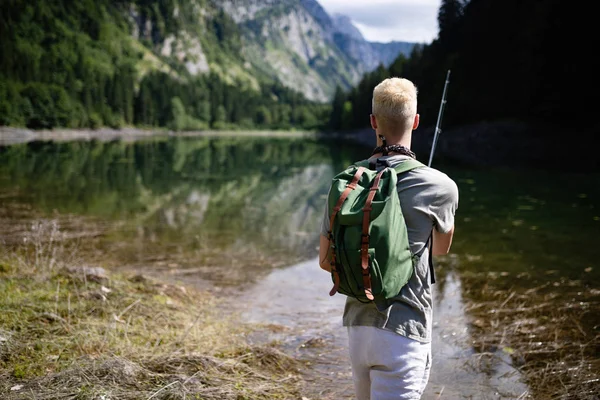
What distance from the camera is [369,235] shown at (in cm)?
260

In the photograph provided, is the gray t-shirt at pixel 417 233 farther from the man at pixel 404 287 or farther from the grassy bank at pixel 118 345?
the grassy bank at pixel 118 345

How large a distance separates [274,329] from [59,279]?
127 inches

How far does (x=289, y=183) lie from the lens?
90.8 ft

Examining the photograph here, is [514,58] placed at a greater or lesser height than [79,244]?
greater

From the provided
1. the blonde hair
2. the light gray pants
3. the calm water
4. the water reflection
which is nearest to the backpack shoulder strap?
the blonde hair

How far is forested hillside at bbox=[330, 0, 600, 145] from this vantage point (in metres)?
36.7

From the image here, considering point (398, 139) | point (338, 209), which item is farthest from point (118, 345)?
point (398, 139)

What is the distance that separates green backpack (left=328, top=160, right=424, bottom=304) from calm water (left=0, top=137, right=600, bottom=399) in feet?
9.78

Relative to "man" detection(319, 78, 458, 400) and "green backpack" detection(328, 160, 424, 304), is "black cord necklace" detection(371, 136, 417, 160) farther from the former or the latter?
"green backpack" detection(328, 160, 424, 304)

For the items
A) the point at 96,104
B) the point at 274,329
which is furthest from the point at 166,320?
the point at 96,104

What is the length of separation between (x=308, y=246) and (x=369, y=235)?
11012 mm

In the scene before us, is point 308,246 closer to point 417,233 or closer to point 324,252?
point 324,252

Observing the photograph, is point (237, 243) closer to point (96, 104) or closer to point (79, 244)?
point (79, 244)

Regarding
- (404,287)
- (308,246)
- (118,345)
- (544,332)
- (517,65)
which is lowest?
(308,246)
